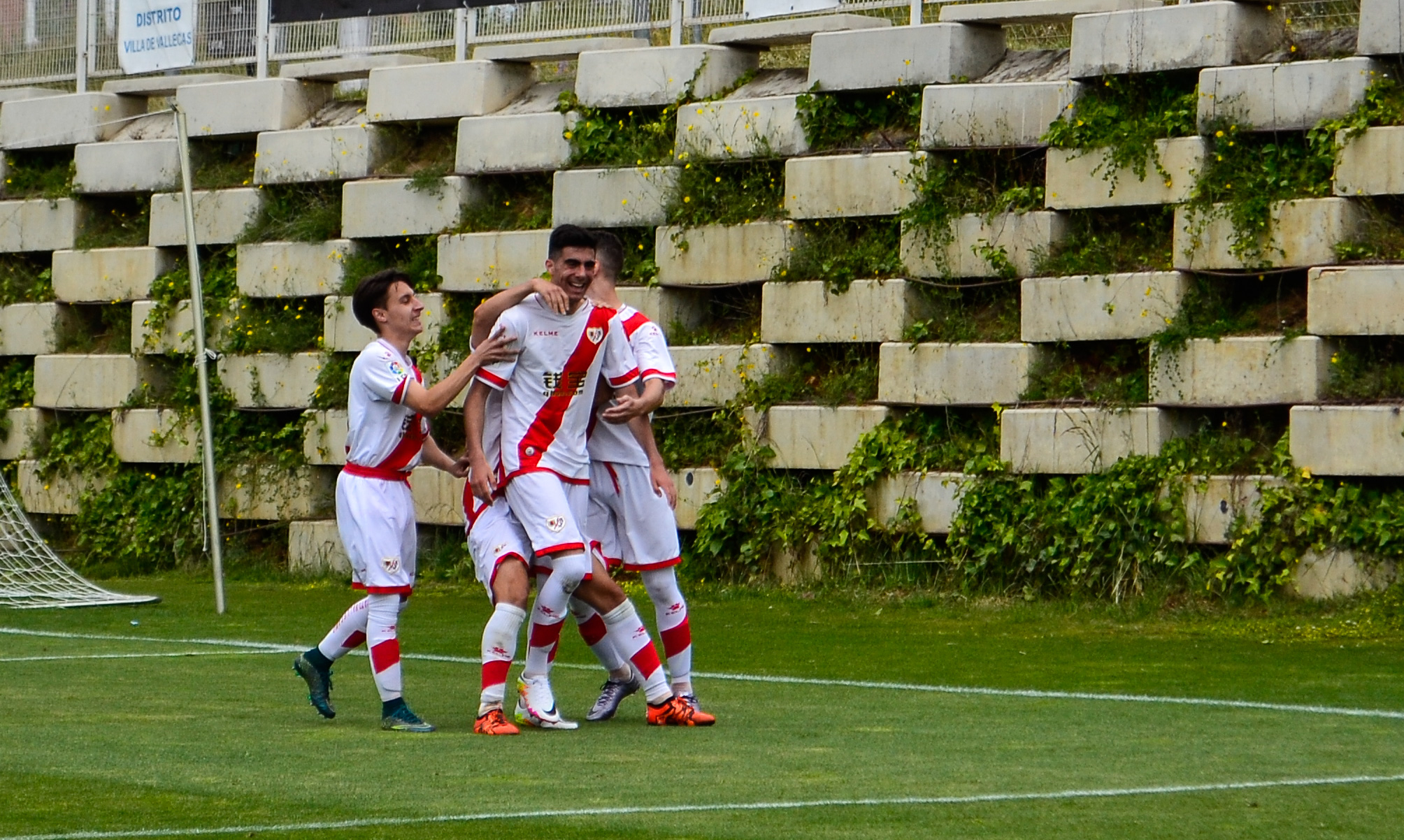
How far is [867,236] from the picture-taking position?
16.6m

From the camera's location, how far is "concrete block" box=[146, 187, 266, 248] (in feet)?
67.2

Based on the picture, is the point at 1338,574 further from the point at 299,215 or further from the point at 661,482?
the point at 299,215

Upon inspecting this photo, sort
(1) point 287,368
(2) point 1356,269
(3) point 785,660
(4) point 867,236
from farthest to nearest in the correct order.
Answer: (1) point 287,368, (4) point 867,236, (2) point 1356,269, (3) point 785,660

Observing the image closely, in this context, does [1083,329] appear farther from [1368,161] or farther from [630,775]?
[630,775]

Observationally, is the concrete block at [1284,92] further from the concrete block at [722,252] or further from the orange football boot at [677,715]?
the orange football boot at [677,715]

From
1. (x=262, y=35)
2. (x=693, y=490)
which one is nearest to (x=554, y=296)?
(x=693, y=490)

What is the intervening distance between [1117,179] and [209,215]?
9.40 m

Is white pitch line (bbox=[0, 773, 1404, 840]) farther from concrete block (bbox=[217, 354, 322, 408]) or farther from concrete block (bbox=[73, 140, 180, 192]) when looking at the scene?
concrete block (bbox=[73, 140, 180, 192])

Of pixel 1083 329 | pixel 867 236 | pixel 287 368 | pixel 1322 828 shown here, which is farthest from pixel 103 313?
pixel 1322 828

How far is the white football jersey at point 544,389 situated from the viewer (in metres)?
9.24

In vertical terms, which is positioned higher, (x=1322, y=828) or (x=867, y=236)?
(x=867, y=236)

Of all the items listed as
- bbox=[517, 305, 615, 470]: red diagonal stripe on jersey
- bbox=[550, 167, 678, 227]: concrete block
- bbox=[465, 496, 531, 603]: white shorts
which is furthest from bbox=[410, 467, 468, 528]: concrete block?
bbox=[517, 305, 615, 470]: red diagonal stripe on jersey

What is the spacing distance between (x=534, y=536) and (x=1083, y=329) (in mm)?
7149

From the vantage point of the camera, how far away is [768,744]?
28.1 ft
